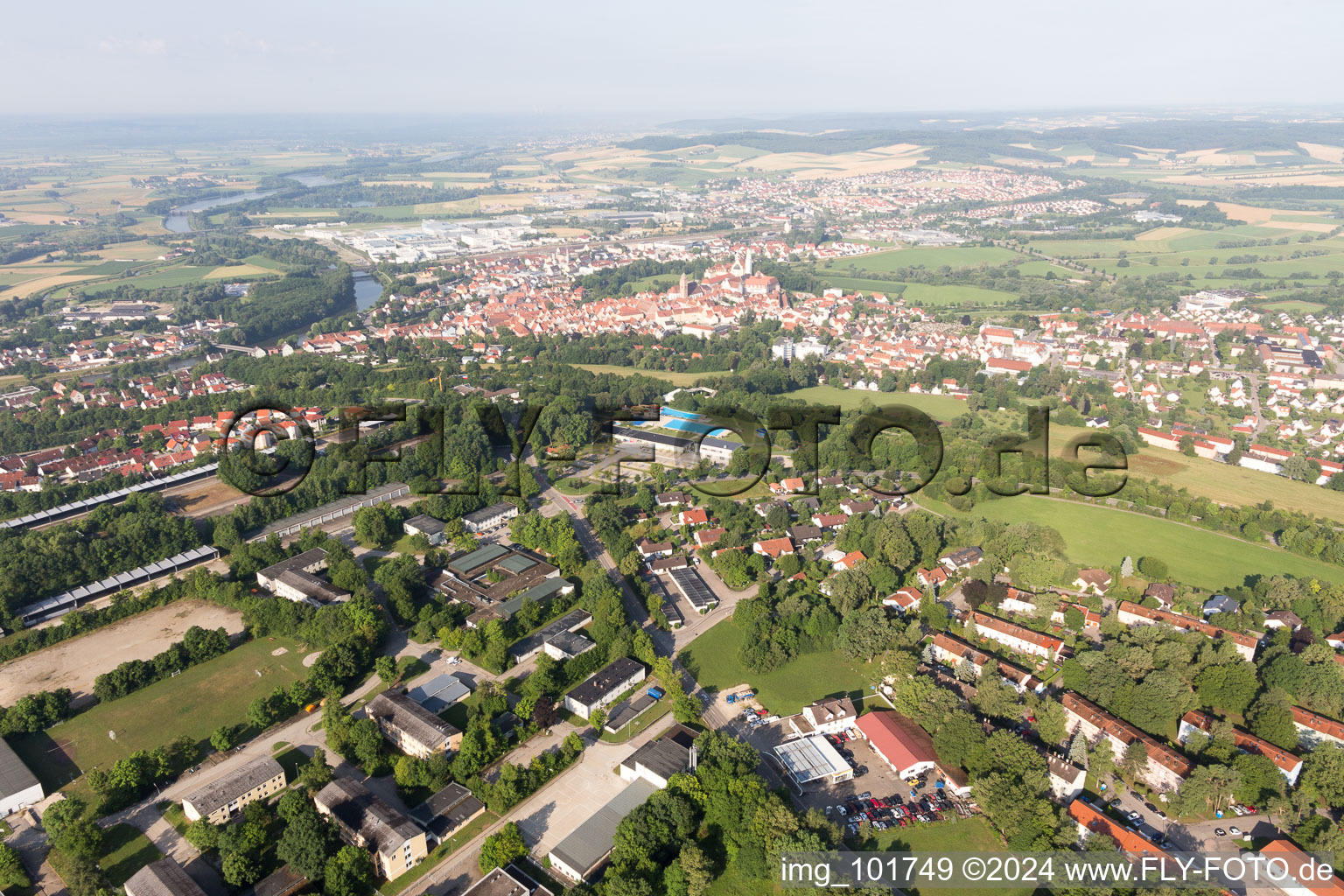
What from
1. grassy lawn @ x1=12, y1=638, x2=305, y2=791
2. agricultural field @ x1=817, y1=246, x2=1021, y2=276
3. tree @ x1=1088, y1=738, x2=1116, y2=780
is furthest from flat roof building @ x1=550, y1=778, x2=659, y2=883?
agricultural field @ x1=817, y1=246, x2=1021, y2=276

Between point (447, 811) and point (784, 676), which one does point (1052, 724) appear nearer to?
point (784, 676)

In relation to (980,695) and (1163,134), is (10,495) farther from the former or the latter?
(1163,134)

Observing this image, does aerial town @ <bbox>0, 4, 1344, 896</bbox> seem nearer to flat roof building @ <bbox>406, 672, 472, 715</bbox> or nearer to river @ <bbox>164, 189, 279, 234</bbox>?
flat roof building @ <bbox>406, 672, 472, 715</bbox>

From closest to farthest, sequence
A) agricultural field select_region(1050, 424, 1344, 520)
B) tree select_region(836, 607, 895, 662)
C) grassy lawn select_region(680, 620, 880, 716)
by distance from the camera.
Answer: grassy lawn select_region(680, 620, 880, 716) → tree select_region(836, 607, 895, 662) → agricultural field select_region(1050, 424, 1344, 520)

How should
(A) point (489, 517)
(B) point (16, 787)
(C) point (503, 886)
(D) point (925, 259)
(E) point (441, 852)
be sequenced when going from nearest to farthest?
(C) point (503, 886) → (E) point (441, 852) → (B) point (16, 787) → (A) point (489, 517) → (D) point (925, 259)

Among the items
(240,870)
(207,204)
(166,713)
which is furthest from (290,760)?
(207,204)
